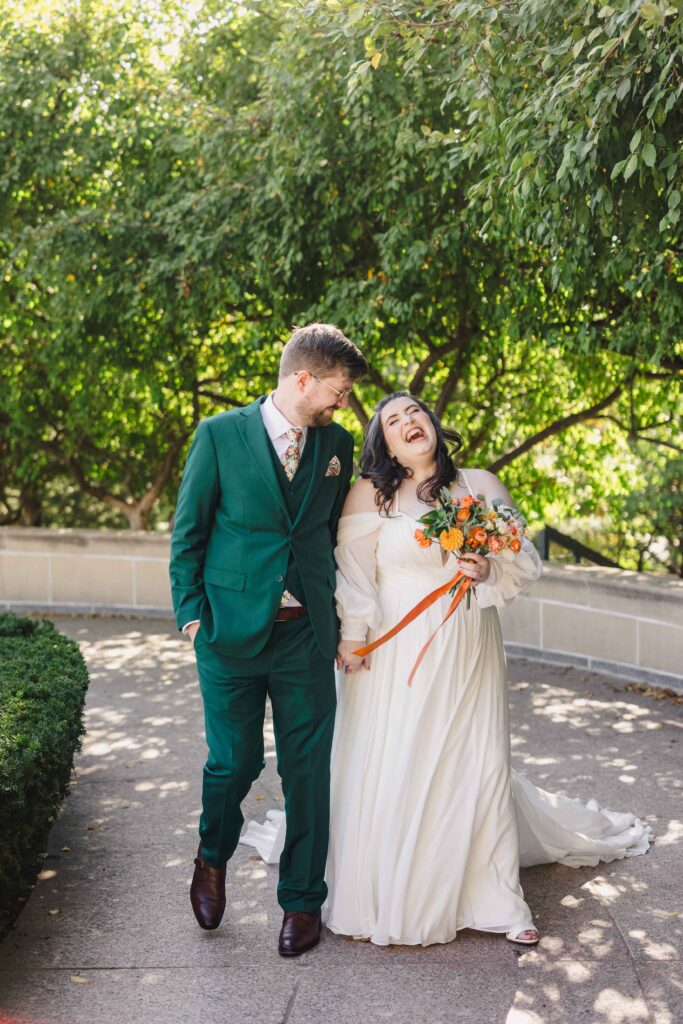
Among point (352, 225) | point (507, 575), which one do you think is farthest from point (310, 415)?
point (352, 225)

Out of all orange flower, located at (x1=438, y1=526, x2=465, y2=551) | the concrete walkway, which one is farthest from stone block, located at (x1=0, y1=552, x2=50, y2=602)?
orange flower, located at (x1=438, y1=526, x2=465, y2=551)

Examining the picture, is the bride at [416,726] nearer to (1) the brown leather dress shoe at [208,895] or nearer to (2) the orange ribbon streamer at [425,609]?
(2) the orange ribbon streamer at [425,609]

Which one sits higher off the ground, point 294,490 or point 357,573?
point 294,490

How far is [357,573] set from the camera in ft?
13.5

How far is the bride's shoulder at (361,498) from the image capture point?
13.5ft

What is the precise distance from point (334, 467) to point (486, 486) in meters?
0.61

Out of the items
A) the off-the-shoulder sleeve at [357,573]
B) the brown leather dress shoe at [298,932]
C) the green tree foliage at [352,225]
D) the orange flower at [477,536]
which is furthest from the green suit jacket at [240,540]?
the green tree foliage at [352,225]

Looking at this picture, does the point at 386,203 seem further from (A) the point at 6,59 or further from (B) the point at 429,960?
(B) the point at 429,960

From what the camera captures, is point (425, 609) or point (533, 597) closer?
point (425, 609)

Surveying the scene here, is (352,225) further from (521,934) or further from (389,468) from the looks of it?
(521,934)

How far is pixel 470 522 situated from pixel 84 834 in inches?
98.7

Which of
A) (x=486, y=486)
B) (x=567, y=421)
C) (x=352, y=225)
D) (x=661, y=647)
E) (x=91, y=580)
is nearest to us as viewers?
(x=486, y=486)

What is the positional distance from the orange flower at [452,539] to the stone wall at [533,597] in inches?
154

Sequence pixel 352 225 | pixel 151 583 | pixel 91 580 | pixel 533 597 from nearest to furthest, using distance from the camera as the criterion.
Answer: pixel 352 225 < pixel 533 597 < pixel 151 583 < pixel 91 580
